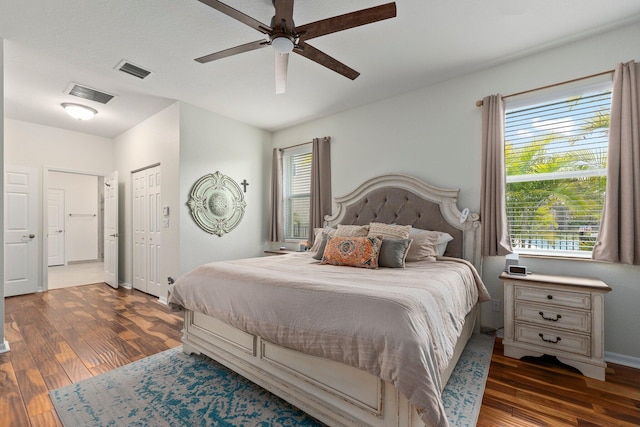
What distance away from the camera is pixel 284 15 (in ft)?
5.83

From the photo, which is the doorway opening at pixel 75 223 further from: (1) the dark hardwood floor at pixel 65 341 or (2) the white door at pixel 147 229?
(1) the dark hardwood floor at pixel 65 341

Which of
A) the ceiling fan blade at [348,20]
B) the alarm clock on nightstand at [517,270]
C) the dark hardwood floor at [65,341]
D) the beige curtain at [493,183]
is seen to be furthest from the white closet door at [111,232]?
the alarm clock on nightstand at [517,270]

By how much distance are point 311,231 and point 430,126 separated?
2.19 meters

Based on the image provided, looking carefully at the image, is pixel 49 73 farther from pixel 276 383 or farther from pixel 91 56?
pixel 276 383

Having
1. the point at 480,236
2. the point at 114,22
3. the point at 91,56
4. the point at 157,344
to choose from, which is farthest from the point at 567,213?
the point at 91,56

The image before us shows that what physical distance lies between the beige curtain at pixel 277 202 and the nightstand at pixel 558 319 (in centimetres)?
335

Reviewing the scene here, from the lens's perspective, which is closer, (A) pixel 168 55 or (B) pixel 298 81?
(A) pixel 168 55

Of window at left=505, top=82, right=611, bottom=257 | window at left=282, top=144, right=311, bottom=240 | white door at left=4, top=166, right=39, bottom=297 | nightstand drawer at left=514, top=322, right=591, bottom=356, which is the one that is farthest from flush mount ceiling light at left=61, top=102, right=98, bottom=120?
nightstand drawer at left=514, top=322, right=591, bottom=356

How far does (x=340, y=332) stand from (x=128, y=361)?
2.05m

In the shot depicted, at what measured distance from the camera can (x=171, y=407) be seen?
69.7 inches

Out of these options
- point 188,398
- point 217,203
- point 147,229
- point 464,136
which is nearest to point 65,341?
point 188,398

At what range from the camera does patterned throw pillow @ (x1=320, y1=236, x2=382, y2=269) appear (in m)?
2.54

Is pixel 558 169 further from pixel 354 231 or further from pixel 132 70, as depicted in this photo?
pixel 132 70

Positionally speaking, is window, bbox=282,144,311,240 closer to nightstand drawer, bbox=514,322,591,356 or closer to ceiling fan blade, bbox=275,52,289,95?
ceiling fan blade, bbox=275,52,289,95
